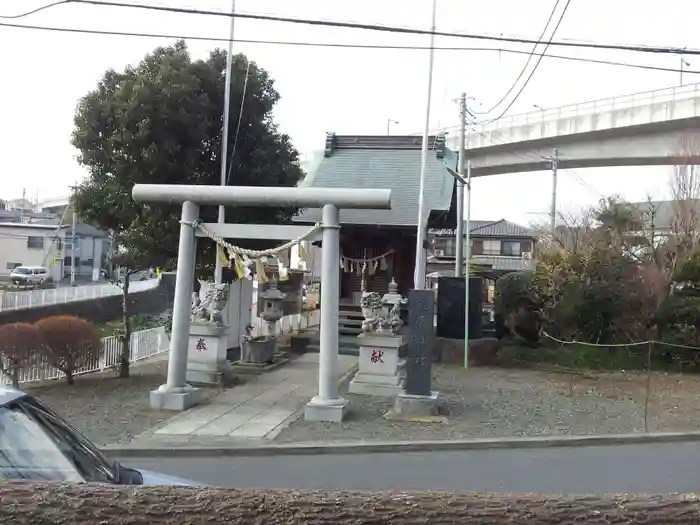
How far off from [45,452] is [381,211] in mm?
17368

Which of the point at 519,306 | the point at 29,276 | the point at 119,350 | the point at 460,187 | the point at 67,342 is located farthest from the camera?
the point at 29,276

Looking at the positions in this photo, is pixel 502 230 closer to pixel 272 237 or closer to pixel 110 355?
pixel 110 355

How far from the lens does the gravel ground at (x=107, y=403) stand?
1037cm

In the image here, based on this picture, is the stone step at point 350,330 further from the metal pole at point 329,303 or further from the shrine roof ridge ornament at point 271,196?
the shrine roof ridge ornament at point 271,196

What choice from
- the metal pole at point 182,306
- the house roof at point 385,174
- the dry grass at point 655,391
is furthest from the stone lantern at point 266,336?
the dry grass at point 655,391

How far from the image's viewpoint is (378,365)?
13.9 meters

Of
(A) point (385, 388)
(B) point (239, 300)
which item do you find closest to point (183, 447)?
(A) point (385, 388)

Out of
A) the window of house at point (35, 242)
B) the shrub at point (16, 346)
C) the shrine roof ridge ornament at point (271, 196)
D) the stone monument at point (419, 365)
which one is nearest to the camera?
the shrine roof ridge ornament at point (271, 196)

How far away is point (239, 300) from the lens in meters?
19.3

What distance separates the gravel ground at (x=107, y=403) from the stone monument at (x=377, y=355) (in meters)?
3.00

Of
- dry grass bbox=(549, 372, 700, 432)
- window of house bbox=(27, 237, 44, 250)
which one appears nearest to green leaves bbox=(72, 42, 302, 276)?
dry grass bbox=(549, 372, 700, 432)

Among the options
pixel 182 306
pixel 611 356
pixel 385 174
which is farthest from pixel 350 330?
pixel 182 306

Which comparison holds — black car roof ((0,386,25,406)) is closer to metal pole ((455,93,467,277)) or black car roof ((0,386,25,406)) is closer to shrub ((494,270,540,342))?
shrub ((494,270,540,342))

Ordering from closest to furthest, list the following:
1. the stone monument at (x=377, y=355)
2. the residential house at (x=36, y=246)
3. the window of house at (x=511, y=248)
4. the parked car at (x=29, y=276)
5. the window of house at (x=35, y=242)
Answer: the stone monument at (x=377, y=355) → the parked car at (x=29, y=276) → the window of house at (x=511, y=248) → the residential house at (x=36, y=246) → the window of house at (x=35, y=242)
